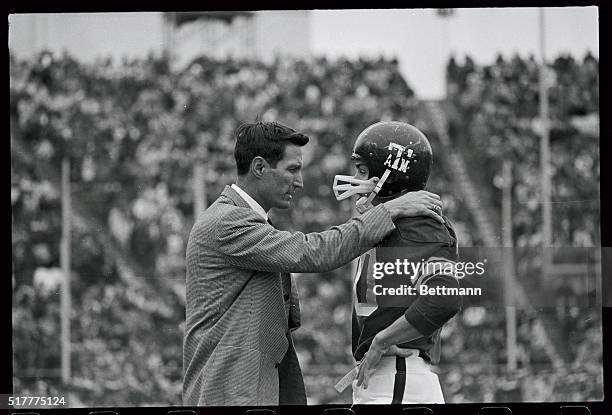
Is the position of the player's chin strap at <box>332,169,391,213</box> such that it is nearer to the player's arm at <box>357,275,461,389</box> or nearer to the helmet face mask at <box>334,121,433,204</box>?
the helmet face mask at <box>334,121,433,204</box>

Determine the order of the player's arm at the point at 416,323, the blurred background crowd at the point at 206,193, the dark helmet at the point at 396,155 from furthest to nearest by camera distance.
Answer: the blurred background crowd at the point at 206,193, the dark helmet at the point at 396,155, the player's arm at the point at 416,323

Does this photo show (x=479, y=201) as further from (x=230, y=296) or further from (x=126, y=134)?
(x=230, y=296)

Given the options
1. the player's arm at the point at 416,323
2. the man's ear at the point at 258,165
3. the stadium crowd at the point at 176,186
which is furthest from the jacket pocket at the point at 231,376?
the stadium crowd at the point at 176,186

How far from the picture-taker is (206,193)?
717 cm

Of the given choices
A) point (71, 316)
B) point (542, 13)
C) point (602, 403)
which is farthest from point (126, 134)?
point (602, 403)

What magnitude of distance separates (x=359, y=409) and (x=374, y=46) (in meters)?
2.68

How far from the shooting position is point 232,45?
19.9ft

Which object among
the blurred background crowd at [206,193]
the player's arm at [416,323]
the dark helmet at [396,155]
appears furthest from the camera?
the blurred background crowd at [206,193]

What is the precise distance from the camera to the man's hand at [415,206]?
3.00m

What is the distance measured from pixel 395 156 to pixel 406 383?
0.59m

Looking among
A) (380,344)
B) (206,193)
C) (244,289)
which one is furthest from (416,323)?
(206,193)

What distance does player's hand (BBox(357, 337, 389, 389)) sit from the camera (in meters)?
3.05

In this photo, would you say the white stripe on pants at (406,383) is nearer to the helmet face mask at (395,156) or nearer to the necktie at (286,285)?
the necktie at (286,285)

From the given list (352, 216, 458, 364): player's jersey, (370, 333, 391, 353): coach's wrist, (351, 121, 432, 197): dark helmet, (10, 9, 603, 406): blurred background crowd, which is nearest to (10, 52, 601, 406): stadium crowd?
(10, 9, 603, 406): blurred background crowd
